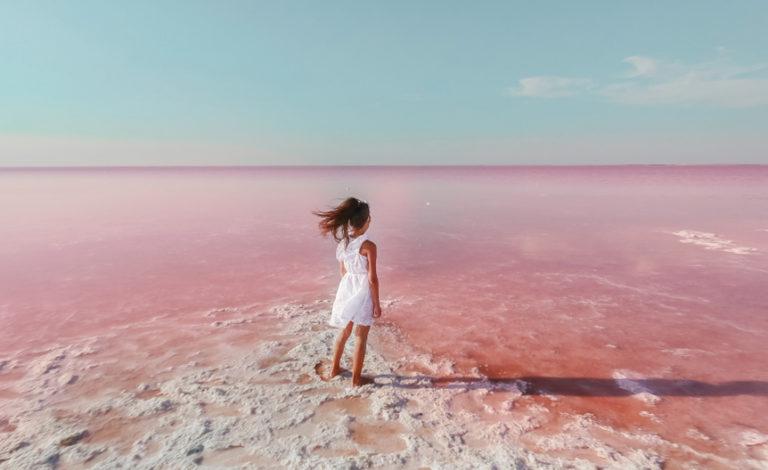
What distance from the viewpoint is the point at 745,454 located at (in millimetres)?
2990

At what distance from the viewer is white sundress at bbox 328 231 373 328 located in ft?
12.0

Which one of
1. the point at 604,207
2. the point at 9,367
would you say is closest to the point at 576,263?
the point at 9,367

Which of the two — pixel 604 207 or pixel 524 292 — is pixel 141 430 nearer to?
pixel 524 292

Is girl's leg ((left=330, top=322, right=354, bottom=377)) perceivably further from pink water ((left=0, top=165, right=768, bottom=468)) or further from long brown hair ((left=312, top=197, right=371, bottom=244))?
long brown hair ((left=312, top=197, right=371, bottom=244))

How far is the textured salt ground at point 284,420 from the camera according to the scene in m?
2.88

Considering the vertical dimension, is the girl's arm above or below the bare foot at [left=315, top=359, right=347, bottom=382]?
above

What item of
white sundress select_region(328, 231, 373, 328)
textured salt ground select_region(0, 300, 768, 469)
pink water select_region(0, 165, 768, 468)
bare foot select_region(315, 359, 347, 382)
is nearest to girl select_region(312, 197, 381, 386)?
white sundress select_region(328, 231, 373, 328)

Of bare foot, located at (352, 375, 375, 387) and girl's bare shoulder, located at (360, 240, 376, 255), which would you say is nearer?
girl's bare shoulder, located at (360, 240, 376, 255)

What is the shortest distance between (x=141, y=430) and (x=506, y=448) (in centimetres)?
293

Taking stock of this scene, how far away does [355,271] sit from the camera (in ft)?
12.2

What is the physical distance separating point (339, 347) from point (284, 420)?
0.87 meters

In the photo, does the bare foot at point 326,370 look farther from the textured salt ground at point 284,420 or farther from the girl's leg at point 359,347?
the girl's leg at point 359,347

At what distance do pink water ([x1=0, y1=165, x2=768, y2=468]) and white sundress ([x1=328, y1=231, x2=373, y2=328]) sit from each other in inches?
45.7

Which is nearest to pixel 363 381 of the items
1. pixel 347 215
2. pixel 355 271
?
pixel 355 271
